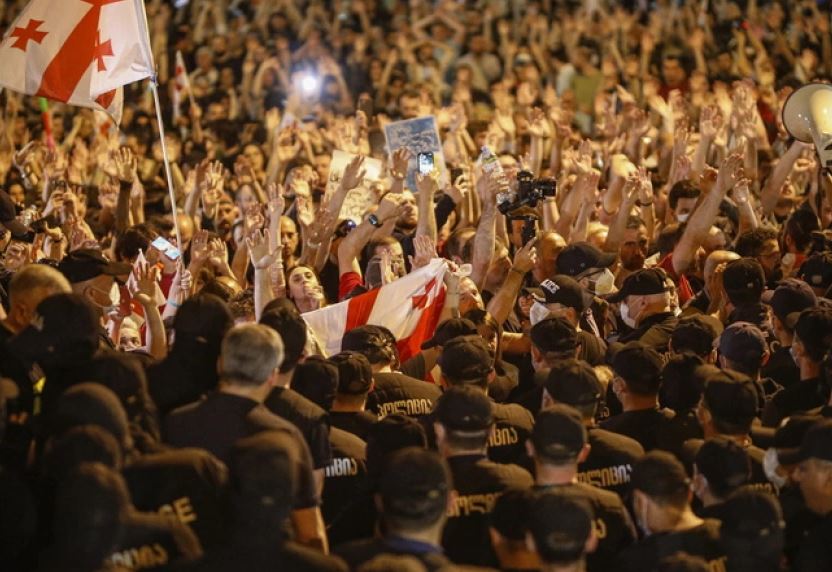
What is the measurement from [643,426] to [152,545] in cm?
264

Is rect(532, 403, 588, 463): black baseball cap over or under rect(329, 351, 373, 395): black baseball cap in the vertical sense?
under

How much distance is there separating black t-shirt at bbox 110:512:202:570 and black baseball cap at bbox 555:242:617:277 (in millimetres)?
4756

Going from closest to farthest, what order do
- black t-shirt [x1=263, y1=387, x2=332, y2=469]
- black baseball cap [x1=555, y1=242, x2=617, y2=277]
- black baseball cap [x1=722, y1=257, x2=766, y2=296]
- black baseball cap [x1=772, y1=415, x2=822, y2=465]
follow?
black t-shirt [x1=263, y1=387, x2=332, y2=469]
black baseball cap [x1=772, y1=415, x2=822, y2=465]
black baseball cap [x1=722, y1=257, x2=766, y2=296]
black baseball cap [x1=555, y1=242, x2=617, y2=277]

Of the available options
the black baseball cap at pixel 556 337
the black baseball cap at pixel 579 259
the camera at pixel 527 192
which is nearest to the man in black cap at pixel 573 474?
the black baseball cap at pixel 556 337

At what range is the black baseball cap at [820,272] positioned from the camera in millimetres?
8383

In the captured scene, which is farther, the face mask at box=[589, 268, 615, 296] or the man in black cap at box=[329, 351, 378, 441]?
the face mask at box=[589, 268, 615, 296]

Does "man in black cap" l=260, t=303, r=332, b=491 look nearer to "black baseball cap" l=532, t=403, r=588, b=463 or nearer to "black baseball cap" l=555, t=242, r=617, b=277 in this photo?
"black baseball cap" l=532, t=403, r=588, b=463

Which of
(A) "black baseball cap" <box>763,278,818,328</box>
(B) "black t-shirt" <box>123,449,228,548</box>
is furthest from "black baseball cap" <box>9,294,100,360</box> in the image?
(A) "black baseball cap" <box>763,278,818,328</box>

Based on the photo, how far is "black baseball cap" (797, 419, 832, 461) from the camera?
201 inches

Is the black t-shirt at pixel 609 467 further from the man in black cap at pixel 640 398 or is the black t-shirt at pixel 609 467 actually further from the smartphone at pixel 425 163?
the smartphone at pixel 425 163

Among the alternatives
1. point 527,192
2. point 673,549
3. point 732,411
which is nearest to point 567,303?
point 527,192

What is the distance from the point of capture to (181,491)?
455 centimetres

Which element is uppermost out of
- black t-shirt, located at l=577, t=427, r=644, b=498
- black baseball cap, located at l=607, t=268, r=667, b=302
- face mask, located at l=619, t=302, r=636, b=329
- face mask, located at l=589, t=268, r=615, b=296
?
black baseball cap, located at l=607, t=268, r=667, b=302

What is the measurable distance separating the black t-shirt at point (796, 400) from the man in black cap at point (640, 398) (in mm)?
550
